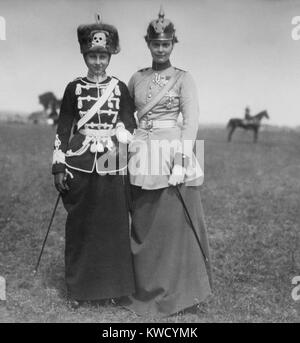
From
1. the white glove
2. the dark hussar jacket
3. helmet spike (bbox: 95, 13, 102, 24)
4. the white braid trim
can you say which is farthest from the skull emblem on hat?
the white braid trim

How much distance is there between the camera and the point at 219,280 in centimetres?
528

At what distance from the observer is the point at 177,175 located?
4102mm

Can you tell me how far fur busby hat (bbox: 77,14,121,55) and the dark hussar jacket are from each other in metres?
0.27

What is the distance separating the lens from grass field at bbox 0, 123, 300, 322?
14.7 feet

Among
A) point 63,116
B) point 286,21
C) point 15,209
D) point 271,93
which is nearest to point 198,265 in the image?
point 63,116

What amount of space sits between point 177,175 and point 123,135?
525mm

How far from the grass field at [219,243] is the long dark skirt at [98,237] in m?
0.23

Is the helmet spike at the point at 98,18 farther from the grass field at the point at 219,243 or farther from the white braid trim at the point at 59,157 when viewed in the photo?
the grass field at the point at 219,243

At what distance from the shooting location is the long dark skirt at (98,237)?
4281 millimetres

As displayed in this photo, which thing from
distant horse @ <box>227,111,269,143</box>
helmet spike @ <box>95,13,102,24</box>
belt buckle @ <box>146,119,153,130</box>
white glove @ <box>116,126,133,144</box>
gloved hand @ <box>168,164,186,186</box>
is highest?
helmet spike @ <box>95,13,102,24</box>

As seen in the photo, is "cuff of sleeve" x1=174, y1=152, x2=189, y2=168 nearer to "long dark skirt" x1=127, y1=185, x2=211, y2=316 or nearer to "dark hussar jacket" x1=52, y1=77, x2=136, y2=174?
"long dark skirt" x1=127, y1=185, x2=211, y2=316

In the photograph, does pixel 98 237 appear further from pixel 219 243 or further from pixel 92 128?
pixel 219 243

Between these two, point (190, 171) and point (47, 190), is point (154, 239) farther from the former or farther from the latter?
point (47, 190)

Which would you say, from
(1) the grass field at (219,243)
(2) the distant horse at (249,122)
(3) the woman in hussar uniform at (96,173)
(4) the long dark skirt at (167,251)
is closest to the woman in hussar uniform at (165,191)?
(4) the long dark skirt at (167,251)
